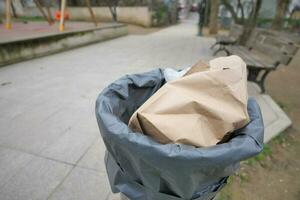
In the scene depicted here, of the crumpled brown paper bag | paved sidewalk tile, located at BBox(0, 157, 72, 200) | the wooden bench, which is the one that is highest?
the crumpled brown paper bag

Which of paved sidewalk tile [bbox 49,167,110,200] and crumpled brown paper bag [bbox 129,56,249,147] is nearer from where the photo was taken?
crumpled brown paper bag [bbox 129,56,249,147]

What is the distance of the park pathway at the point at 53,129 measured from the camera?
1.96m

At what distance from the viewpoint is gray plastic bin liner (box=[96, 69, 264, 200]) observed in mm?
902

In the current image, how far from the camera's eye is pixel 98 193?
190 cm

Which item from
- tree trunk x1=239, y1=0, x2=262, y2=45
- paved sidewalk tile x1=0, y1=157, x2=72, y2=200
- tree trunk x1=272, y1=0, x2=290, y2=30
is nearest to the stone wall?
tree trunk x1=272, y1=0, x2=290, y2=30

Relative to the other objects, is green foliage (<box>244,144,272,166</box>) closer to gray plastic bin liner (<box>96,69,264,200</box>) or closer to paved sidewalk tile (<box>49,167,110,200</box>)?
gray plastic bin liner (<box>96,69,264,200</box>)

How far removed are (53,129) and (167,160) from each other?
2.16 meters

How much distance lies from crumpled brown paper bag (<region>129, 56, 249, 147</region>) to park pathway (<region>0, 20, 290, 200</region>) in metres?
1.11

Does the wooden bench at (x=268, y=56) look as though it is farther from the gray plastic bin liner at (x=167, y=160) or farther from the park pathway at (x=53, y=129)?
the gray plastic bin liner at (x=167, y=160)

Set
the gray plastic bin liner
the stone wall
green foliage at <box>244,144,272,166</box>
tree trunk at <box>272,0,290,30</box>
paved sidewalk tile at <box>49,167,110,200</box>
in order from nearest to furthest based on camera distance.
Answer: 1. the gray plastic bin liner
2. paved sidewalk tile at <box>49,167,110,200</box>
3. green foliage at <box>244,144,272,166</box>
4. tree trunk at <box>272,0,290,30</box>
5. the stone wall

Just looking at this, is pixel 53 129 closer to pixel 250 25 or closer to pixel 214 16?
pixel 250 25

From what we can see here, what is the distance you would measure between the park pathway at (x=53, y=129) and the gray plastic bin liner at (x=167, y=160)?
84 cm

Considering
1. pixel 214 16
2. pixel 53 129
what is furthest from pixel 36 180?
pixel 214 16

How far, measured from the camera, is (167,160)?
0.91m
